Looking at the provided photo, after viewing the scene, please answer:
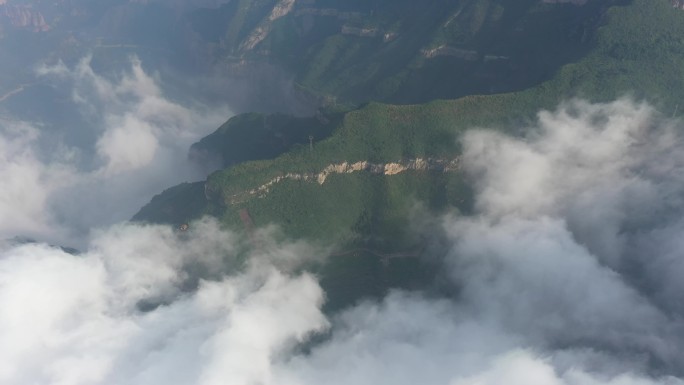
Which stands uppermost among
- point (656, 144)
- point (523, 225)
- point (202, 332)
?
point (656, 144)

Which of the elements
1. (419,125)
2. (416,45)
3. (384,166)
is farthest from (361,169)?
(416,45)

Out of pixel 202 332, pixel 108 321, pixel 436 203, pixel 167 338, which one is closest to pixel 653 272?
pixel 436 203

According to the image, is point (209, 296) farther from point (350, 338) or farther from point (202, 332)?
point (350, 338)

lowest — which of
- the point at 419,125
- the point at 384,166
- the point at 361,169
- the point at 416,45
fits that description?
the point at 384,166

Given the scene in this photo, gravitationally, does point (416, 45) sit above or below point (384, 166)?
above

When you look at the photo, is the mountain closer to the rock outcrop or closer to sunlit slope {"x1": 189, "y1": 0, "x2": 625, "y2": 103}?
the rock outcrop

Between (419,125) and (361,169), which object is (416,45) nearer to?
(419,125)

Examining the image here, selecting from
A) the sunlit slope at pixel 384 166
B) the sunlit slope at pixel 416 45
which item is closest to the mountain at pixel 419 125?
the sunlit slope at pixel 384 166

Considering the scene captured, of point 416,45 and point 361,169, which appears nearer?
point 361,169
